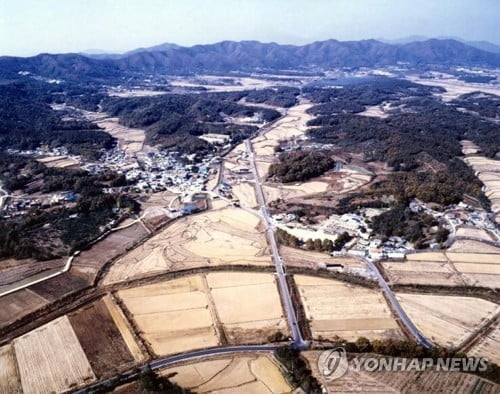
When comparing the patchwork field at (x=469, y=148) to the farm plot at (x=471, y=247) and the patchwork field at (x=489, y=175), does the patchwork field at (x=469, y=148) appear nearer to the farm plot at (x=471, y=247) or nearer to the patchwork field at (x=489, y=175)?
the patchwork field at (x=489, y=175)

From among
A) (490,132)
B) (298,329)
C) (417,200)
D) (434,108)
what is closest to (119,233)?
(298,329)

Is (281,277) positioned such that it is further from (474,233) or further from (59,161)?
(59,161)

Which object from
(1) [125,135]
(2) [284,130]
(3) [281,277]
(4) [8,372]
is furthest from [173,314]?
(2) [284,130]

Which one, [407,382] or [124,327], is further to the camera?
[124,327]

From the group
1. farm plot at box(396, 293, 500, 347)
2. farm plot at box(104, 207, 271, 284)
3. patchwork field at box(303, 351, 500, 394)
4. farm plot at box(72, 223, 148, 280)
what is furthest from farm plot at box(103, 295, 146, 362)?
farm plot at box(396, 293, 500, 347)

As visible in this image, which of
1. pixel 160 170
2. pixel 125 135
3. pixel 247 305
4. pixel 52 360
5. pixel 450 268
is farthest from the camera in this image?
pixel 125 135

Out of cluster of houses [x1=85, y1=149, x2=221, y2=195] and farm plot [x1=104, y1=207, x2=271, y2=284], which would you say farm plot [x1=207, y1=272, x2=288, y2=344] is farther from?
cluster of houses [x1=85, y1=149, x2=221, y2=195]

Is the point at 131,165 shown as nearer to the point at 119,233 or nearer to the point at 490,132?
the point at 119,233

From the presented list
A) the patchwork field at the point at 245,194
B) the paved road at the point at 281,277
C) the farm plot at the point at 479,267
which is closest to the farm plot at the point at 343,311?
the paved road at the point at 281,277
